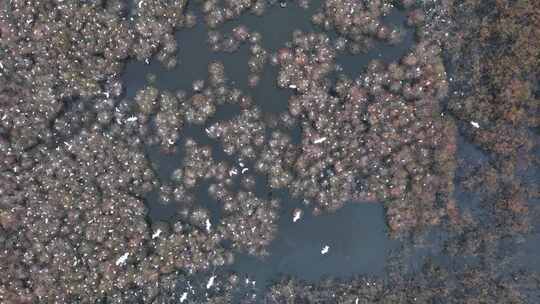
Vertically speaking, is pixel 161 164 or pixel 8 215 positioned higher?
pixel 161 164

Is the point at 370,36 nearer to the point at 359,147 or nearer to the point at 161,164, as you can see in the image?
the point at 359,147

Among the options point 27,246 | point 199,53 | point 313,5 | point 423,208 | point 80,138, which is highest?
point 313,5

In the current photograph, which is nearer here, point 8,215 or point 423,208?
point 8,215

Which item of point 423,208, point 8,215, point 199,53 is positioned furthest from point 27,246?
point 423,208

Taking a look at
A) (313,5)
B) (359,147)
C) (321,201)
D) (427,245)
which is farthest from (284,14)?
(427,245)

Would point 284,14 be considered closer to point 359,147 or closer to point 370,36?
point 370,36

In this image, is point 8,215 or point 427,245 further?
point 427,245

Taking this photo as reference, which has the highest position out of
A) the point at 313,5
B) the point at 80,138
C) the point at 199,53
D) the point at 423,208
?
the point at 313,5

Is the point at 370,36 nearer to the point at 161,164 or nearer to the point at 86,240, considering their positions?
the point at 161,164

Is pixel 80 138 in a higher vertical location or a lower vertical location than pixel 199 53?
lower
